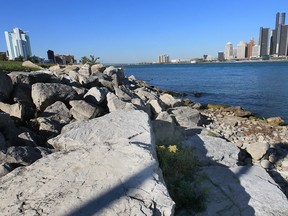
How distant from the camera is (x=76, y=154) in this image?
415 cm

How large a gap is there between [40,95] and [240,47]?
186m

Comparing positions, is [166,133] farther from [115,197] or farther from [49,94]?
[115,197]

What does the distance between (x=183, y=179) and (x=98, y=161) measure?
71.2 inches

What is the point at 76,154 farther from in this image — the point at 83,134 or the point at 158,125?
the point at 158,125

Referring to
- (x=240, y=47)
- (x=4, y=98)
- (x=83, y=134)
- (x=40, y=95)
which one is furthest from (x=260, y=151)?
(x=240, y=47)

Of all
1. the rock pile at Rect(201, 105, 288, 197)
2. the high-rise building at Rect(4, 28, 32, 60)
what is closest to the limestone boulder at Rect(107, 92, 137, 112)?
the rock pile at Rect(201, 105, 288, 197)

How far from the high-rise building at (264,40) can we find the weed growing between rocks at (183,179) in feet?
583

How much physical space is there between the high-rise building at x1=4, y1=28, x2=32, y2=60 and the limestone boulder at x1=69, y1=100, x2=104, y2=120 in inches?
2999

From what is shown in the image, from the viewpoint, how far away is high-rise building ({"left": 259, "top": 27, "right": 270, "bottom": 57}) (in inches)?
6348

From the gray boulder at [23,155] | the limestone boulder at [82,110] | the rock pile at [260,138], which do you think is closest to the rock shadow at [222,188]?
the rock pile at [260,138]

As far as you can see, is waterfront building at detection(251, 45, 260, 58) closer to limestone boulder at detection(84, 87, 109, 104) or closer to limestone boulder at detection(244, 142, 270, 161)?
limestone boulder at detection(244, 142, 270, 161)

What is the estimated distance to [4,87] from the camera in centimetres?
738

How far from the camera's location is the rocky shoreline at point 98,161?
3146mm

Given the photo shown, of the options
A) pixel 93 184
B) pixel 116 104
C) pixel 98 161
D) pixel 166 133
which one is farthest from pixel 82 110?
pixel 93 184
